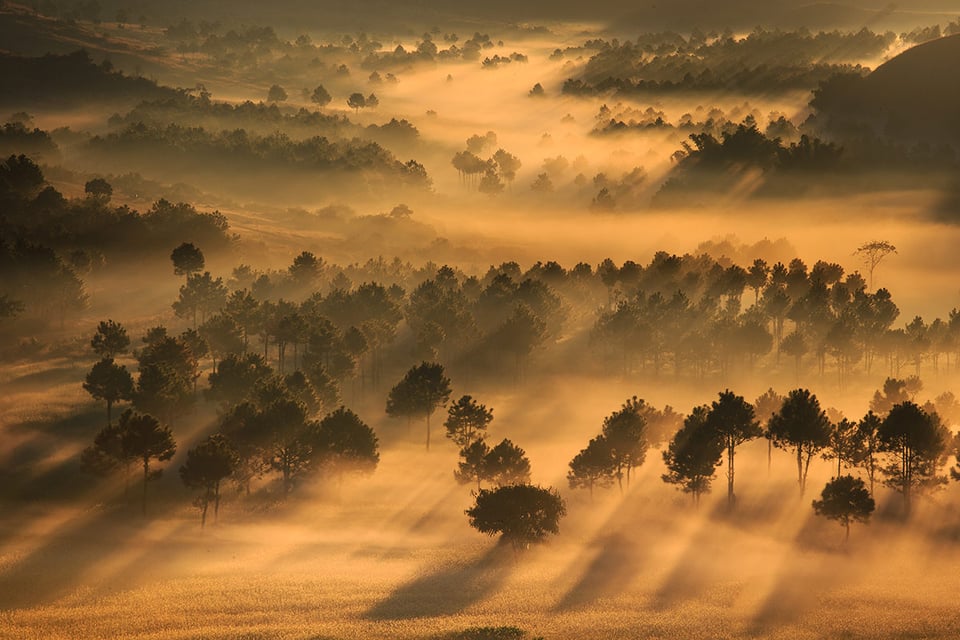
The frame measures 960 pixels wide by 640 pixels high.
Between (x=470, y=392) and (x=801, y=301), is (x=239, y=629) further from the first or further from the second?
(x=801, y=301)

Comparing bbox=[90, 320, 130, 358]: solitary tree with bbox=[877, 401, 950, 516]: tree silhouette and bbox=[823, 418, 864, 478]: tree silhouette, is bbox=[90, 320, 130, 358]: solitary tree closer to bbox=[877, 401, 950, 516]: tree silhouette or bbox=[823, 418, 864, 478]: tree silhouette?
bbox=[823, 418, 864, 478]: tree silhouette

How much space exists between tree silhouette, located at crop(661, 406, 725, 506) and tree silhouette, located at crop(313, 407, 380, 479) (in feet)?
94.4

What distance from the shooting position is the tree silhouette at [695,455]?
305 feet

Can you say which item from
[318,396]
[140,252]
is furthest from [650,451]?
[140,252]

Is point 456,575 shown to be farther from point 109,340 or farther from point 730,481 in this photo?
point 109,340

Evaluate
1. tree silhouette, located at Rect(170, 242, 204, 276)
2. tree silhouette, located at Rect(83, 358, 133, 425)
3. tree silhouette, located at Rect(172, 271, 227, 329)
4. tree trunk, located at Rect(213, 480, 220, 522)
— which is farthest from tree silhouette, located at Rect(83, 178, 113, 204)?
tree trunk, located at Rect(213, 480, 220, 522)

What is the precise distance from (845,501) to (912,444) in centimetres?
1104

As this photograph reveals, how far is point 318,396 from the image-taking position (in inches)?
4326

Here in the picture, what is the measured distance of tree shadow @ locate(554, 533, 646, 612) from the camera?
245ft

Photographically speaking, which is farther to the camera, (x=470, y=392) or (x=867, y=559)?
(x=470, y=392)

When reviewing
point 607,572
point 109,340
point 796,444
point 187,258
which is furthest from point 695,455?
point 187,258

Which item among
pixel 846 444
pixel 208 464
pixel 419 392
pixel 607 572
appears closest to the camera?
pixel 607 572

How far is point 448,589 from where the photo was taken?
76.2 meters

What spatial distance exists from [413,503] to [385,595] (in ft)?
77.8
